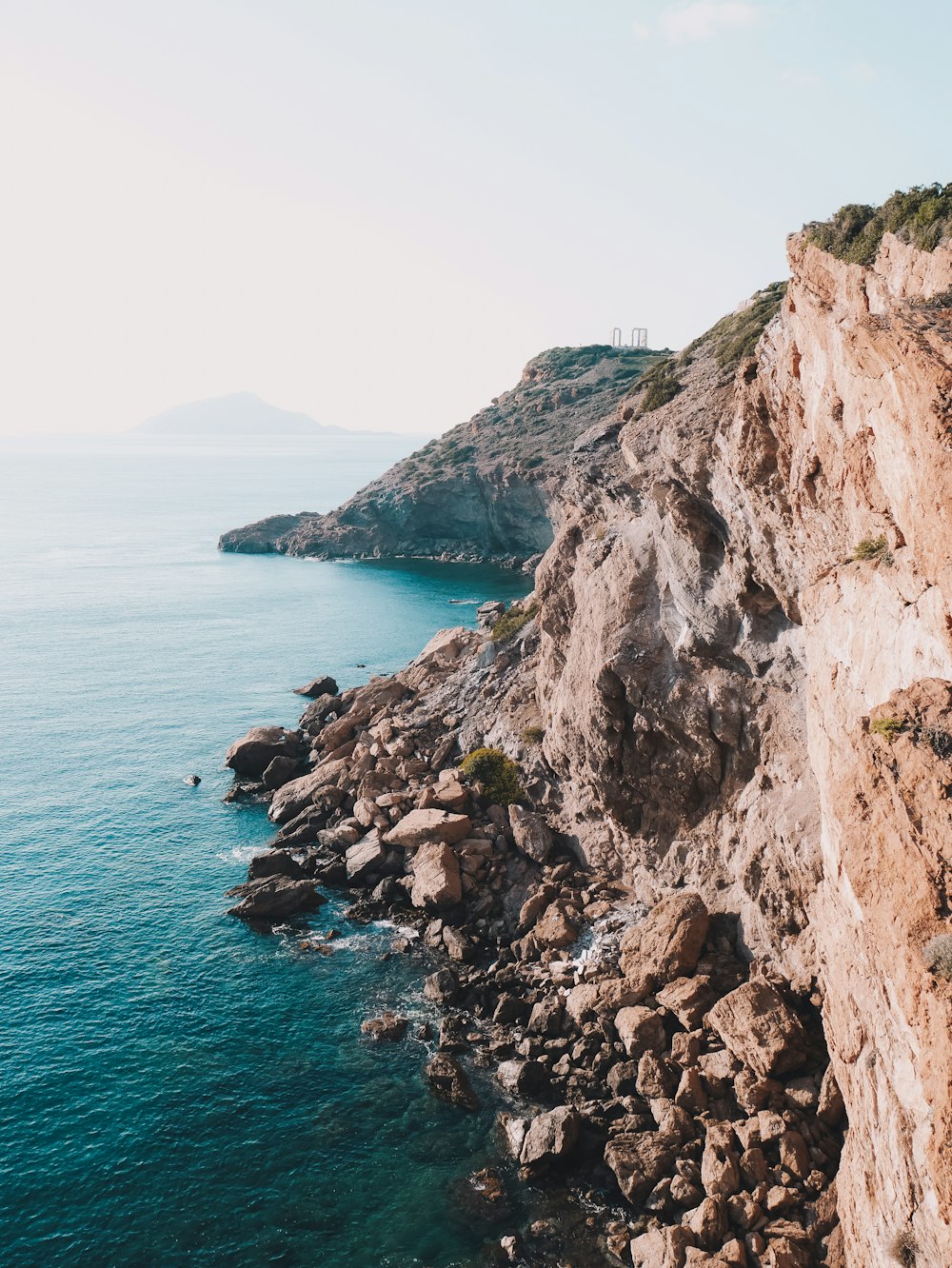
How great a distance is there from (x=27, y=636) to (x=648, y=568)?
270 ft

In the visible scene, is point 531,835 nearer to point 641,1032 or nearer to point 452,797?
point 452,797

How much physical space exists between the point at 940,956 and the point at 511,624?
183 feet

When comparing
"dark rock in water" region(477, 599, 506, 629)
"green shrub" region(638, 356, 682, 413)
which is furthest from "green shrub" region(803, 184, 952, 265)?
"dark rock in water" region(477, 599, 506, 629)

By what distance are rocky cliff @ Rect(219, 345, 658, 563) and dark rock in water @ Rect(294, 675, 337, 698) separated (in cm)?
7151

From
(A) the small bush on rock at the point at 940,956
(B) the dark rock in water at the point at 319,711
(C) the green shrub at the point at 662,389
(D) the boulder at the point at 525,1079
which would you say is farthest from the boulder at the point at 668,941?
(B) the dark rock in water at the point at 319,711

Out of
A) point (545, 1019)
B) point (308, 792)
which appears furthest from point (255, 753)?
point (545, 1019)

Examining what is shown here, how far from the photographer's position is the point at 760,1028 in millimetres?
33844

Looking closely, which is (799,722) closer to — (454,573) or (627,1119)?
(627,1119)

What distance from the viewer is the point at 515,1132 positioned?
33.3 metres

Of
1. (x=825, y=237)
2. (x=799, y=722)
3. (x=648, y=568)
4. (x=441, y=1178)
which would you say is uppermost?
(x=825, y=237)

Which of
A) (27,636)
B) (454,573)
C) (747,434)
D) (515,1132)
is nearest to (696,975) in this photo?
(515,1132)

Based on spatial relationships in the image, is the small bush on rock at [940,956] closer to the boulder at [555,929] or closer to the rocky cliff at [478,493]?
the boulder at [555,929]

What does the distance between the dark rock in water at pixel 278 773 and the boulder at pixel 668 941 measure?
32.1 meters

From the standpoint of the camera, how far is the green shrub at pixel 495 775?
5556 cm
